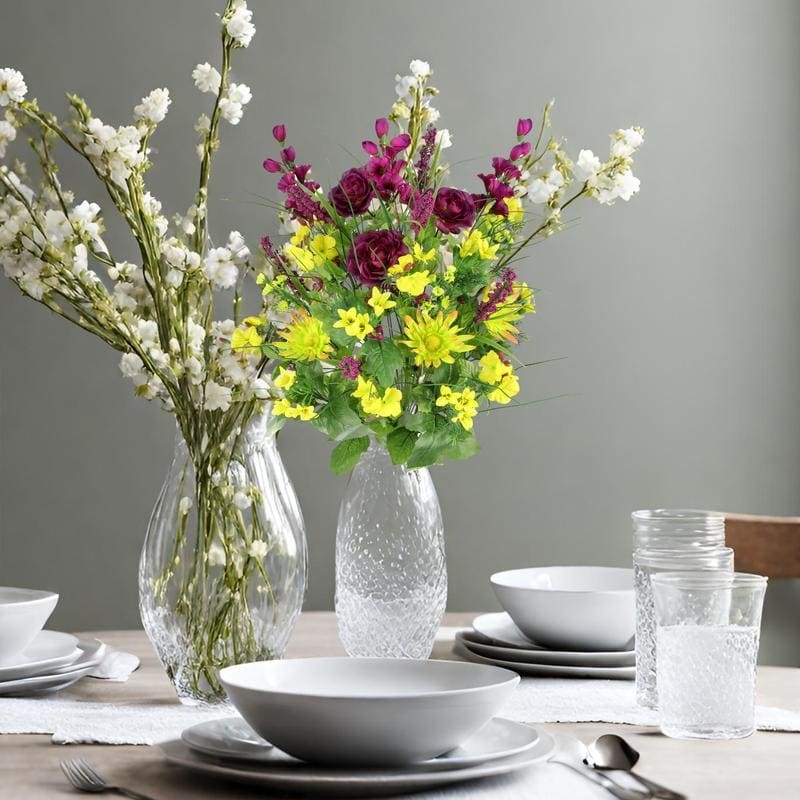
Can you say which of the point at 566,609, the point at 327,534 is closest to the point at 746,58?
the point at 327,534

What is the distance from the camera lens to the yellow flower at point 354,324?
1.00 m

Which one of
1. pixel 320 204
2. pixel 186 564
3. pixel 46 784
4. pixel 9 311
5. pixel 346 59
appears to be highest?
pixel 346 59

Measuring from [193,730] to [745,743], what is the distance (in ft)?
1.33

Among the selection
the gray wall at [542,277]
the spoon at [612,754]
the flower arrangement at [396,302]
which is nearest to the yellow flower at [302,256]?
the flower arrangement at [396,302]

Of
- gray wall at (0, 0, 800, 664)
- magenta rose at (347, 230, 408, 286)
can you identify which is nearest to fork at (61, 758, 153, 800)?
magenta rose at (347, 230, 408, 286)

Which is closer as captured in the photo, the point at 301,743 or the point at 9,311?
the point at 301,743

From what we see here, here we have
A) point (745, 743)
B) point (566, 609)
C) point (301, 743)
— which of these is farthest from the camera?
point (566, 609)

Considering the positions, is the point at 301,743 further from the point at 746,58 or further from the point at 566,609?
the point at 746,58

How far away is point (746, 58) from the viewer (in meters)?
2.60

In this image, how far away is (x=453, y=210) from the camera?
3.43 ft

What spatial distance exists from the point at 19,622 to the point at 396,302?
459 mm

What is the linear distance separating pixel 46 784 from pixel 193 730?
0.10 m

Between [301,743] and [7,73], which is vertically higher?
[7,73]

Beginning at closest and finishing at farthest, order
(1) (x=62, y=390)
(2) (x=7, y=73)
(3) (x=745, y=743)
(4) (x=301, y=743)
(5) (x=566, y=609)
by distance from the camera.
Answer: (4) (x=301, y=743) < (3) (x=745, y=743) < (2) (x=7, y=73) < (5) (x=566, y=609) < (1) (x=62, y=390)
